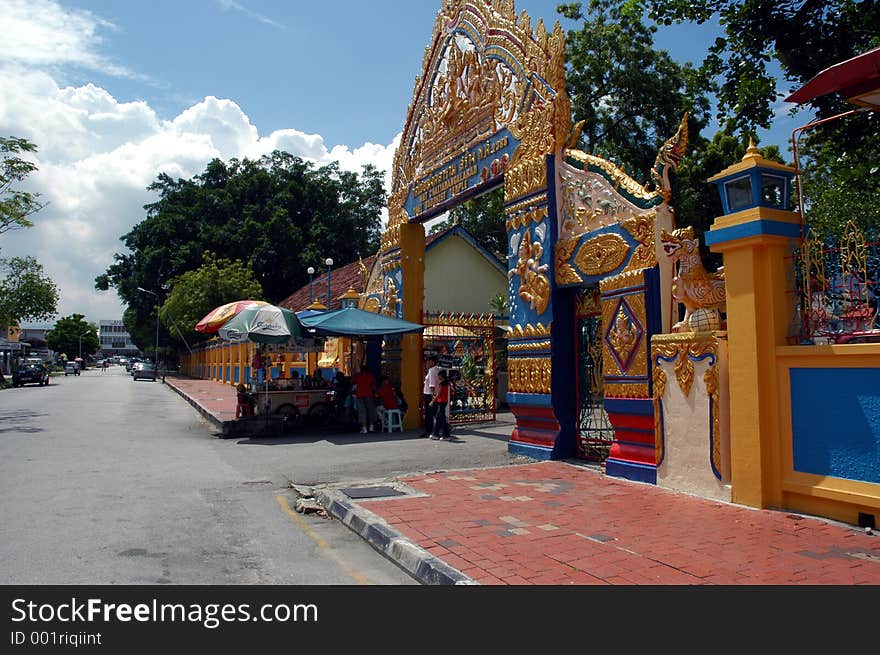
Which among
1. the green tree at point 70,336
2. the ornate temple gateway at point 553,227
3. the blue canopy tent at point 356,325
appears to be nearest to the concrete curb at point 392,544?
the ornate temple gateway at point 553,227

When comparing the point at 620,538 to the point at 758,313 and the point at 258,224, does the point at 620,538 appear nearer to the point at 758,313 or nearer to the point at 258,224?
the point at 758,313

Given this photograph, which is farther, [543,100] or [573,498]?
[543,100]

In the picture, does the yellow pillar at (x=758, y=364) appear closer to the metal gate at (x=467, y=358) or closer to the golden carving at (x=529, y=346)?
the golden carving at (x=529, y=346)

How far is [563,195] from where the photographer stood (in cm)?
963

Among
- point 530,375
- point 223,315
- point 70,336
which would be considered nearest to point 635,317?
point 530,375

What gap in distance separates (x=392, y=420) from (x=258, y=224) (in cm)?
3047

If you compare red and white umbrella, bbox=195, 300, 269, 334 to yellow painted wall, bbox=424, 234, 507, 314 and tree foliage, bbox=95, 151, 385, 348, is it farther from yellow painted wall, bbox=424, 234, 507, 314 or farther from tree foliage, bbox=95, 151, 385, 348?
tree foliage, bbox=95, 151, 385, 348

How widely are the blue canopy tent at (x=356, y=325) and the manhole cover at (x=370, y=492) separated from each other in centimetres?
561

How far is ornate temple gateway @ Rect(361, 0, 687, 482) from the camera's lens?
806 centimetres

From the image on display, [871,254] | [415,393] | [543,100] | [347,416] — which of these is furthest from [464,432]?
[871,254]

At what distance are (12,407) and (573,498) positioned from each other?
19.9 m

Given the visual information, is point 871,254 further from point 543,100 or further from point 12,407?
point 12,407

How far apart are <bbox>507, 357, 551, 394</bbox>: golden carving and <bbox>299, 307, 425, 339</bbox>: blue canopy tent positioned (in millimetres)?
3558

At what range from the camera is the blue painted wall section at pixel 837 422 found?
215 inches
